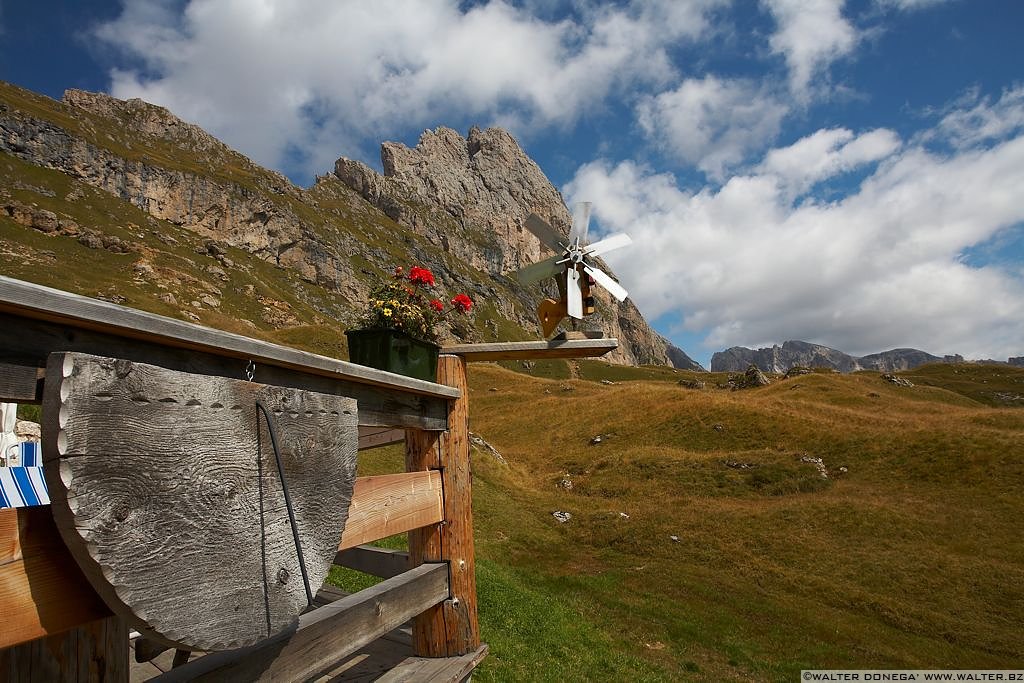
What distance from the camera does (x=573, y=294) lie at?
6.35 m

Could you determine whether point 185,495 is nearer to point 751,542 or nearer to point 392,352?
point 392,352

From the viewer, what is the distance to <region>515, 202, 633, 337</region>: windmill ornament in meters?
6.28

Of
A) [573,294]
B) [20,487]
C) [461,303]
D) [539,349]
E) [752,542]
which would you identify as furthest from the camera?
[752,542]

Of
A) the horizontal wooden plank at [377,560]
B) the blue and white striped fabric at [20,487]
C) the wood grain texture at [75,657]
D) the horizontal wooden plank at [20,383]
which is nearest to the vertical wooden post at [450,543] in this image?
the horizontal wooden plank at [377,560]

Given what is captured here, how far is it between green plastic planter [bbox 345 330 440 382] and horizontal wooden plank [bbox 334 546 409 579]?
205 cm

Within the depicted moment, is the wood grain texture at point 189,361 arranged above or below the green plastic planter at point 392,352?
below

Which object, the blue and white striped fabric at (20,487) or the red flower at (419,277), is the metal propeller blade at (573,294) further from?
the blue and white striped fabric at (20,487)

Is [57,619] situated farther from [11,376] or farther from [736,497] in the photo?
[736,497]

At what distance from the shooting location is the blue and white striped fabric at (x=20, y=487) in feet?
22.9

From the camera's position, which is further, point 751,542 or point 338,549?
point 751,542

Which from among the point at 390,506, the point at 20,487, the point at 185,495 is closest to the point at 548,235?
the point at 390,506

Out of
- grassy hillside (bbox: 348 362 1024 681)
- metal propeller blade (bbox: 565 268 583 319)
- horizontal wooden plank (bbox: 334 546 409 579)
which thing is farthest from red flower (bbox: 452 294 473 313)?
grassy hillside (bbox: 348 362 1024 681)

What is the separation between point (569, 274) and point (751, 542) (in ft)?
67.5

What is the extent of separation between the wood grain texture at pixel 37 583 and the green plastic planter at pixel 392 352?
2.91 meters
